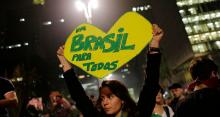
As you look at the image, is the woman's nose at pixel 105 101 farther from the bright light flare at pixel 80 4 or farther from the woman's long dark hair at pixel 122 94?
the bright light flare at pixel 80 4

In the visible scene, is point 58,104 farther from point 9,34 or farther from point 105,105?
point 9,34

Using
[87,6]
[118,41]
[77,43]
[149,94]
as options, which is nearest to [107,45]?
[118,41]

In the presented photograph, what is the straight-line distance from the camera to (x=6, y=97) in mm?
4676

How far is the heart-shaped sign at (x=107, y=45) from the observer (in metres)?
3.98

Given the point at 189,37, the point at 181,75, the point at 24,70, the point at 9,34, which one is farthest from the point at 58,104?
the point at 189,37

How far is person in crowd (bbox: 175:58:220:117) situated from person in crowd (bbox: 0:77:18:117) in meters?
2.13

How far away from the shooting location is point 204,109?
3691 millimetres

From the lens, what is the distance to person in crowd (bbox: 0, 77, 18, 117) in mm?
4457

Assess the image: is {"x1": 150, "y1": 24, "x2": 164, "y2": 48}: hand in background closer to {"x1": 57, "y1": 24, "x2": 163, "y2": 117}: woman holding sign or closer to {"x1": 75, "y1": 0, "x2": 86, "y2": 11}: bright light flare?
{"x1": 57, "y1": 24, "x2": 163, "y2": 117}: woman holding sign

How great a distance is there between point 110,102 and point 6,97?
1865mm

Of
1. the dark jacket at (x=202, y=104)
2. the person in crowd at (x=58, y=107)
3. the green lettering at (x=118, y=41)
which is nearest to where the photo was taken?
the dark jacket at (x=202, y=104)

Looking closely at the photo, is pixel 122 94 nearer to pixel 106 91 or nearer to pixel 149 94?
pixel 106 91

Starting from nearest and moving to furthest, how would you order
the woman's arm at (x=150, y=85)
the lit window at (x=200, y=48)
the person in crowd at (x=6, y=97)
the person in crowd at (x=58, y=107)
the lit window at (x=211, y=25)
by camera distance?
the woman's arm at (x=150, y=85) → the person in crowd at (x=6, y=97) → the person in crowd at (x=58, y=107) → the lit window at (x=200, y=48) → the lit window at (x=211, y=25)

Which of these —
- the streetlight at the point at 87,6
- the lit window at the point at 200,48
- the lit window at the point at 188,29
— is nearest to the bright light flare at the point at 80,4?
the streetlight at the point at 87,6
